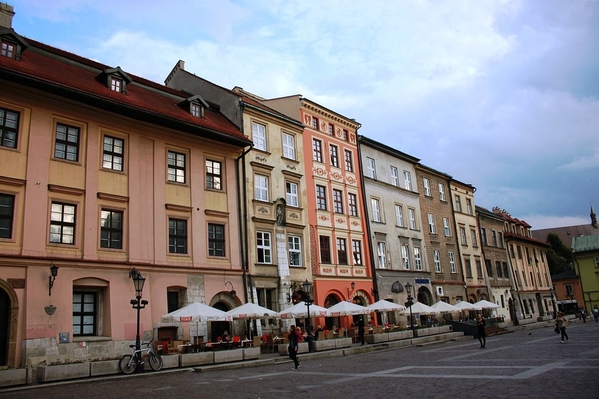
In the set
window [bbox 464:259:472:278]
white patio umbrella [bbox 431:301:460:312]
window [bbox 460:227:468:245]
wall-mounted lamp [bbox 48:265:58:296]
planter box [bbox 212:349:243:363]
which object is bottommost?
planter box [bbox 212:349:243:363]

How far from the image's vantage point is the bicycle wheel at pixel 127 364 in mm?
17531

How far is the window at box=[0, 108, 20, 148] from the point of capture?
64.0 feet

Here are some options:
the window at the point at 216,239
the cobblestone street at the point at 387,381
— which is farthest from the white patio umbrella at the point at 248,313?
the cobblestone street at the point at 387,381

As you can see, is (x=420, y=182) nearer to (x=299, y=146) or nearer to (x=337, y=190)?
(x=337, y=190)

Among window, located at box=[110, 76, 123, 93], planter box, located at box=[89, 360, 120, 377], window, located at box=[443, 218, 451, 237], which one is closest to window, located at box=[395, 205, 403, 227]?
window, located at box=[443, 218, 451, 237]

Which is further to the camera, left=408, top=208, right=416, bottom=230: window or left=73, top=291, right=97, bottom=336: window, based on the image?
left=408, top=208, right=416, bottom=230: window

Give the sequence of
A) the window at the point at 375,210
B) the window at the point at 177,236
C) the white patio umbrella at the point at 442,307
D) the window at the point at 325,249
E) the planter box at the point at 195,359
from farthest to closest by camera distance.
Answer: the window at the point at 375,210
the white patio umbrella at the point at 442,307
the window at the point at 325,249
the window at the point at 177,236
the planter box at the point at 195,359

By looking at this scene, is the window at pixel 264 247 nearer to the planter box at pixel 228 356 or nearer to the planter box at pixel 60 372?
the planter box at pixel 228 356

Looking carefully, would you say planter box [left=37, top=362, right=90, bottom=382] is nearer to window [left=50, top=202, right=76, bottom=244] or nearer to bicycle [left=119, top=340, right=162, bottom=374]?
bicycle [left=119, top=340, right=162, bottom=374]

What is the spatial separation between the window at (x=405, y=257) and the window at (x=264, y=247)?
1502 centimetres

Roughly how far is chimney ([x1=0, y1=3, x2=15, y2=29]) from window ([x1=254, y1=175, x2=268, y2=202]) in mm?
14478

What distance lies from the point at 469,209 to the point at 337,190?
22.9 metres

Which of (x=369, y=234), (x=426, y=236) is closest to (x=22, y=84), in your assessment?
(x=369, y=234)

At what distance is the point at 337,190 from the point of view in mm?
35656
